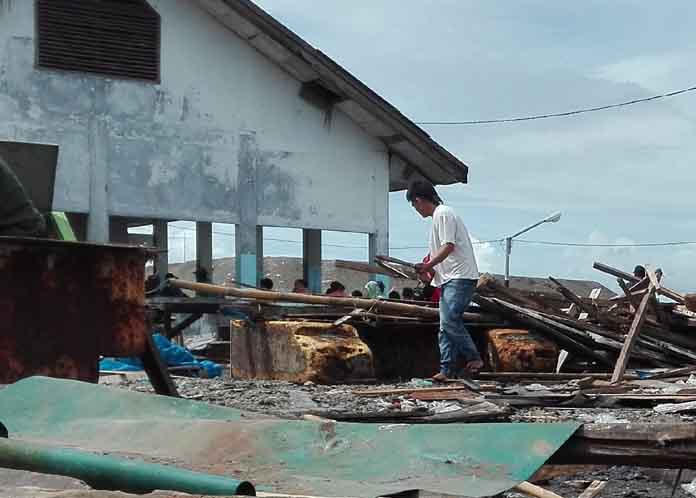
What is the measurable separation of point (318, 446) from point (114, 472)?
2.45 feet

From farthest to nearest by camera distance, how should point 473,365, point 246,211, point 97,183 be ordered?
point 246,211, point 97,183, point 473,365

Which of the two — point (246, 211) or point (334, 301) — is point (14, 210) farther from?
point (246, 211)

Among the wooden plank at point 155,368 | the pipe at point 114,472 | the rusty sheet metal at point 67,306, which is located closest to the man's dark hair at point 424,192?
the wooden plank at point 155,368

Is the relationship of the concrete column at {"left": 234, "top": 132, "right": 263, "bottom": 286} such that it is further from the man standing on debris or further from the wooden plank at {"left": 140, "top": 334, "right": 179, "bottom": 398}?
the wooden plank at {"left": 140, "top": 334, "right": 179, "bottom": 398}

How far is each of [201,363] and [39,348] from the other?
7.03 meters

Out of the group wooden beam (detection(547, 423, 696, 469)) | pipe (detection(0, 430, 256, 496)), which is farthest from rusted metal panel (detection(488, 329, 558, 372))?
pipe (detection(0, 430, 256, 496))

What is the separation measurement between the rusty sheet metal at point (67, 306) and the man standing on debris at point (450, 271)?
4.02 meters

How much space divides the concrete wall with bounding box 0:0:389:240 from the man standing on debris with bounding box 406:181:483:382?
8994 millimetres

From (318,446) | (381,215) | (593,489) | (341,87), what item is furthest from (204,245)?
(318,446)

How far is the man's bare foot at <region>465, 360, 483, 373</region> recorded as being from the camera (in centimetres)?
945

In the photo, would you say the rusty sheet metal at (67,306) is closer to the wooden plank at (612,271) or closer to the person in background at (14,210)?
the person in background at (14,210)

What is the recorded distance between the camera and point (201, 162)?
18.4m

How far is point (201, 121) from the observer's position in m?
18.5

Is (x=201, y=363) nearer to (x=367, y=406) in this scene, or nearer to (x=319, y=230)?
(x=367, y=406)
